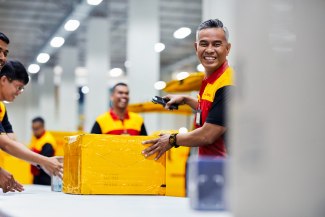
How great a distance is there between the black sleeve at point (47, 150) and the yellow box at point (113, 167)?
5.34 m

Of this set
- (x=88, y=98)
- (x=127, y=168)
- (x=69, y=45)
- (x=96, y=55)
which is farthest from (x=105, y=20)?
(x=127, y=168)

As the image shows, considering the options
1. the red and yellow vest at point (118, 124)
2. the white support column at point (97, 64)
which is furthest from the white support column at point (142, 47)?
the red and yellow vest at point (118, 124)

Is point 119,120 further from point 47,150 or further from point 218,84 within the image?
point 218,84

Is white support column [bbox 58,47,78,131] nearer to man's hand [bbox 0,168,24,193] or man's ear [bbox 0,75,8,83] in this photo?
man's ear [bbox 0,75,8,83]

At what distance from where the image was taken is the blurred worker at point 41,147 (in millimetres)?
8195

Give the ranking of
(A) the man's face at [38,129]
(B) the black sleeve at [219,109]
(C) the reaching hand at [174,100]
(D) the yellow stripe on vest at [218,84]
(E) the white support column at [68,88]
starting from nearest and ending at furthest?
1. (B) the black sleeve at [219,109]
2. (D) the yellow stripe on vest at [218,84]
3. (C) the reaching hand at [174,100]
4. (A) the man's face at [38,129]
5. (E) the white support column at [68,88]

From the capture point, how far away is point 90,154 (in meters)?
3.33

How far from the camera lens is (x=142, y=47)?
12.2 m

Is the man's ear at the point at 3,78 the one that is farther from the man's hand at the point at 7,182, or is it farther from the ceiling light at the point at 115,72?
the ceiling light at the point at 115,72

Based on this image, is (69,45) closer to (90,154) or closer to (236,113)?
(90,154)

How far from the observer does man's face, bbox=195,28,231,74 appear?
3293 mm

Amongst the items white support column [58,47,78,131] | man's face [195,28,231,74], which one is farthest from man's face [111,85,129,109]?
white support column [58,47,78,131]

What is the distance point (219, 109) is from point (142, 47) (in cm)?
937

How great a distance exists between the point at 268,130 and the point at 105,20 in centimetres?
1574
